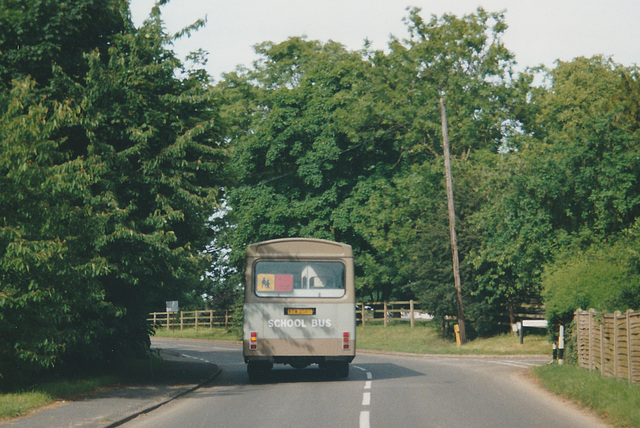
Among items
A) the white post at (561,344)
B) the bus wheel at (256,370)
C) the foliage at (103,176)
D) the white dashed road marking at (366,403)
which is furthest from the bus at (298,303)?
the white post at (561,344)

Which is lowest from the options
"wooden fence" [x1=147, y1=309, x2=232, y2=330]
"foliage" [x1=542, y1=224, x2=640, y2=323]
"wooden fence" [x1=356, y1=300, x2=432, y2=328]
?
"wooden fence" [x1=147, y1=309, x2=232, y2=330]

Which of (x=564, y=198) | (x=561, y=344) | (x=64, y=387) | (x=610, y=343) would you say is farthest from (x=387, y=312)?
(x=64, y=387)

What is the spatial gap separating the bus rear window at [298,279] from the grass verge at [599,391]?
17.7ft

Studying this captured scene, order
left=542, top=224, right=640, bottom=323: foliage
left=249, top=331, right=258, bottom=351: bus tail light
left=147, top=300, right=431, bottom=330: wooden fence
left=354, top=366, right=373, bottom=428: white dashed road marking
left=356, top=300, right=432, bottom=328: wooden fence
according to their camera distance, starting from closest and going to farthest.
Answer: left=354, top=366, right=373, bottom=428: white dashed road marking
left=542, top=224, right=640, bottom=323: foliage
left=249, top=331, right=258, bottom=351: bus tail light
left=356, top=300, right=432, bottom=328: wooden fence
left=147, top=300, right=431, bottom=330: wooden fence

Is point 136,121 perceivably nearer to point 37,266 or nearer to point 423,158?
point 37,266

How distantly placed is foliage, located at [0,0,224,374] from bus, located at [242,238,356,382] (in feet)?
5.56

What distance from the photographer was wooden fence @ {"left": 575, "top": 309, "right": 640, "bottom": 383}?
15156 millimetres

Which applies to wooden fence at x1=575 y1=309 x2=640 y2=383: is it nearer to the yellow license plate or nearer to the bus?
the bus

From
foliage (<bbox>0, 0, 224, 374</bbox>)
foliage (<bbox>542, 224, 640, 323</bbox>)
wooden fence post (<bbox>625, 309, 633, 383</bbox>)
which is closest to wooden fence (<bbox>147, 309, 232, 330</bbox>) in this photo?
foliage (<bbox>542, 224, 640, 323</bbox>)

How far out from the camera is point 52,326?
16828 millimetres

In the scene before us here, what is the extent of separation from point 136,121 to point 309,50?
130 ft

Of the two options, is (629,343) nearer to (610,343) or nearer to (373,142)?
(610,343)

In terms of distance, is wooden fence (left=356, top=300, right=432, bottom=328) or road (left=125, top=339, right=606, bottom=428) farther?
wooden fence (left=356, top=300, right=432, bottom=328)

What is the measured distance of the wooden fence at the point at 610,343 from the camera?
15156mm
